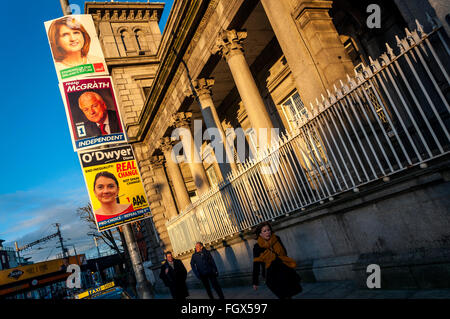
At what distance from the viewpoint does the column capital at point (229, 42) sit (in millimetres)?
10148

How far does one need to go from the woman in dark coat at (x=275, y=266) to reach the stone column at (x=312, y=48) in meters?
3.97

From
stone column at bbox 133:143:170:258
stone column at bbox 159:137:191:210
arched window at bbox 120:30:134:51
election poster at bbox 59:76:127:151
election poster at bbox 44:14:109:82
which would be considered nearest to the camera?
election poster at bbox 59:76:127:151

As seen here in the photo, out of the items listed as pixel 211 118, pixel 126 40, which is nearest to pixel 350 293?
pixel 211 118

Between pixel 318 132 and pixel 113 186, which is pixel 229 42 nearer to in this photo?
pixel 318 132

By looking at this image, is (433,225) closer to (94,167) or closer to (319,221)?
(319,221)

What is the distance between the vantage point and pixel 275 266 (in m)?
4.30

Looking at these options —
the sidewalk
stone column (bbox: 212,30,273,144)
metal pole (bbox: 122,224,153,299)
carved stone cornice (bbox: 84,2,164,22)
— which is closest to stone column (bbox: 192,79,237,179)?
stone column (bbox: 212,30,273,144)

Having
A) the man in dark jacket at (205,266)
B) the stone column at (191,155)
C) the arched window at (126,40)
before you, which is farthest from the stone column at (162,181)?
the man in dark jacket at (205,266)

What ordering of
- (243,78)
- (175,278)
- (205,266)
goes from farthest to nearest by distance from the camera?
(243,78) → (175,278) → (205,266)

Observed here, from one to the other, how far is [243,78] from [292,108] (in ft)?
16.8

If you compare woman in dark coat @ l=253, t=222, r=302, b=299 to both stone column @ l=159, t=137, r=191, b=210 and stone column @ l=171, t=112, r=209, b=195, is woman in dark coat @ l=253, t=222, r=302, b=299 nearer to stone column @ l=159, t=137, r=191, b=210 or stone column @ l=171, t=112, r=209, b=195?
stone column @ l=171, t=112, r=209, b=195

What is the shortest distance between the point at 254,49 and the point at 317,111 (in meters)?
9.06

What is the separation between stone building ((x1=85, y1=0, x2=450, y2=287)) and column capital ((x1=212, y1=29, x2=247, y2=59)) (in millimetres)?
42

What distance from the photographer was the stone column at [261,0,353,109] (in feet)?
23.0
